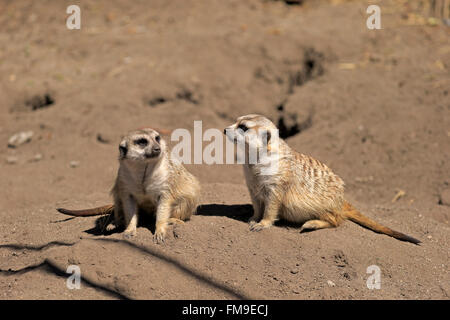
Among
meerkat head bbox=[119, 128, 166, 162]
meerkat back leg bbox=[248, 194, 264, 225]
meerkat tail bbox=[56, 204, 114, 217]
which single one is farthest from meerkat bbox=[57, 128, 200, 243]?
meerkat back leg bbox=[248, 194, 264, 225]

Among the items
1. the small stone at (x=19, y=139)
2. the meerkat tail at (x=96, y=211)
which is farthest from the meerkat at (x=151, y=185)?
the small stone at (x=19, y=139)

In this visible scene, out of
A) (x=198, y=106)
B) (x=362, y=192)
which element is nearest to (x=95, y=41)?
(x=198, y=106)

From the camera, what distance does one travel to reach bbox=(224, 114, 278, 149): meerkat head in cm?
346

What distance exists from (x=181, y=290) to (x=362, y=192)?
3.04 m

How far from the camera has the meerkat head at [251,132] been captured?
3.46 m

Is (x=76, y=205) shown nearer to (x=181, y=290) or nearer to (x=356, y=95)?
(x=181, y=290)

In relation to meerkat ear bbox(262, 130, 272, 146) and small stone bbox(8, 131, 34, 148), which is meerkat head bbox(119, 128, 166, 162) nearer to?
meerkat ear bbox(262, 130, 272, 146)

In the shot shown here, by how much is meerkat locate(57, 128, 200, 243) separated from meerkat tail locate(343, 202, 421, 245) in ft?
3.91

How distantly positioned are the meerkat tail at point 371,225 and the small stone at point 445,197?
1398 mm

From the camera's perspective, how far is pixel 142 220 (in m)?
3.78

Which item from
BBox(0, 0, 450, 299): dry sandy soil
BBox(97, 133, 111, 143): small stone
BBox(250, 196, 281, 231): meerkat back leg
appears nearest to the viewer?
BBox(0, 0, 450, 299): dry sandy soil

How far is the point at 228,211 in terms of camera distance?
13.0 feet

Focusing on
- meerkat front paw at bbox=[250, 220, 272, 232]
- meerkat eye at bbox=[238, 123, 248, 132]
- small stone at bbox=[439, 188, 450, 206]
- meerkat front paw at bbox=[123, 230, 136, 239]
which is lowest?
small stone at bbox=[439, 188, 450, 206]

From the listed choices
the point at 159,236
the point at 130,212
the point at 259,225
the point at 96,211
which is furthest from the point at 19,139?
the point at 259,225
